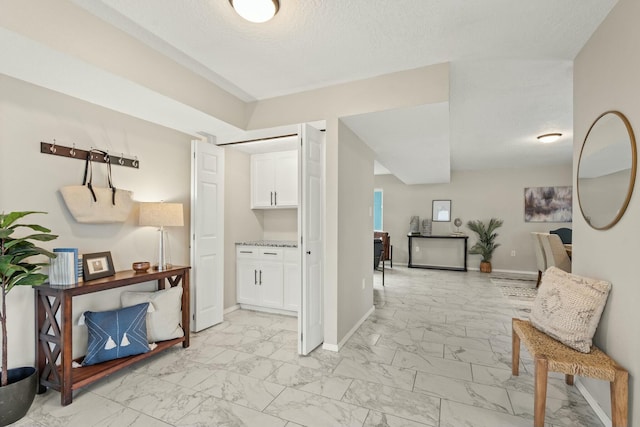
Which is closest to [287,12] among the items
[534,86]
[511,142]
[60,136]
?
[60,136]

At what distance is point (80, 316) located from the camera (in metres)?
2.31

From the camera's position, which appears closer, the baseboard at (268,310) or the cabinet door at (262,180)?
the baseboard at (268,310)

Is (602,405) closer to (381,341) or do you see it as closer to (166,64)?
(381,341)

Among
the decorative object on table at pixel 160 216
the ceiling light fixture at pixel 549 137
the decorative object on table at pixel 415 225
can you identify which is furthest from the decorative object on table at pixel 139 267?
the decorative object on table at pixel 415 225

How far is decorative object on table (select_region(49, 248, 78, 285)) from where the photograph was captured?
2.02 m

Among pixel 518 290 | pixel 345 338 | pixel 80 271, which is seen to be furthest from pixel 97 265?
pixel 518 290

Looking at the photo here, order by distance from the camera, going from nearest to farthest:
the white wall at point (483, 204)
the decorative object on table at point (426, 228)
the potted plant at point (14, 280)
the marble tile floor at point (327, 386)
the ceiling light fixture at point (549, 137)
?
the potted plant at point (14, 280), the marble tile floor at point (327, 386), the ceiling light fixture at point (549, 137), the white wall at point (483, 204), the decorative object on table at point (426, 228)

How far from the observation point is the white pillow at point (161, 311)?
2549 millimetres

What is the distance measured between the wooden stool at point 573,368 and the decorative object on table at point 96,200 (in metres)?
3.16

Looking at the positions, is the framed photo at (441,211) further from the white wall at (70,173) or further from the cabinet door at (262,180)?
the white wall at (70,173)

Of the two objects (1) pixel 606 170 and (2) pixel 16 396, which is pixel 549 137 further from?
(2) pixel 16 396

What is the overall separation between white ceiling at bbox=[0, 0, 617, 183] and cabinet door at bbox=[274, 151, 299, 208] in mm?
1071

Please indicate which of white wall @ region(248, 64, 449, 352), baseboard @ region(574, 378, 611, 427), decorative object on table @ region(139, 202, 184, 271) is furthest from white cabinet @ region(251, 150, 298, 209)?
baseboard @ region(574, 378, 611, 427)

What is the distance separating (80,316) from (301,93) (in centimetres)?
268
